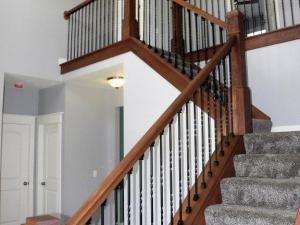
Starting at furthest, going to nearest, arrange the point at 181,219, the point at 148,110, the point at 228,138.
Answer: the point at 148,110 → the point at 228,138 → the point at 181,219

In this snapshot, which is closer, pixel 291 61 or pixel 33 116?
pixel 291 61

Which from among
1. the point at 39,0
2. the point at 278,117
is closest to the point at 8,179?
the point at 39,0

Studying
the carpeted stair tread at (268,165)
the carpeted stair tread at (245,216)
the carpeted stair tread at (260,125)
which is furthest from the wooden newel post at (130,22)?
the carpeted stair tread at (245,216)

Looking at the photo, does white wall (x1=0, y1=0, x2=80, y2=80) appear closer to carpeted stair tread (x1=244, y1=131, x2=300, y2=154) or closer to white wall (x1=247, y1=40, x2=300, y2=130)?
white wall (x1=247, y1=40, x2=300, y2=130)

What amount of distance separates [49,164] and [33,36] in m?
2.25

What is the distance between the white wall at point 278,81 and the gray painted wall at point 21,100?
13.1 feet

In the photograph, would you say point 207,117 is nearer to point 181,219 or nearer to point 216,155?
point 216,155

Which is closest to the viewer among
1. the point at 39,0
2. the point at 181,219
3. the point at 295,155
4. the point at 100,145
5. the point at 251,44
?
the point at 181,219

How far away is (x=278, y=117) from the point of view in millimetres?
4043

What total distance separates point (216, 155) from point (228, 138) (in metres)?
0.24

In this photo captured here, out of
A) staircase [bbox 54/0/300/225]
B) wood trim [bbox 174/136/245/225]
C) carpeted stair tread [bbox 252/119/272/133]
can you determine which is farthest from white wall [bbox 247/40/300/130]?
wood trim [bbox 174/136/245/225]

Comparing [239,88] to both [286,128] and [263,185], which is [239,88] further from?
[286,128]

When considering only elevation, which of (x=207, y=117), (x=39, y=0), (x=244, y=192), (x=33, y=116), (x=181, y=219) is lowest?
(x=181, y=219)

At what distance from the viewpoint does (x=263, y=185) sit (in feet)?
7.45
